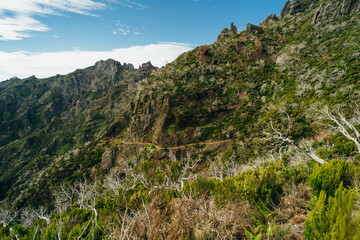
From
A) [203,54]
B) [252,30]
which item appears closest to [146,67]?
[203,54]

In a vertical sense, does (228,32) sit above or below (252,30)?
above

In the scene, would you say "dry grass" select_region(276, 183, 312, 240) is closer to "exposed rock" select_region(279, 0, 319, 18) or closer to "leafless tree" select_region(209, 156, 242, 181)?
"leafless tree" select_region(209, 156, 242, 181)

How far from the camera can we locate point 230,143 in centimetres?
3491

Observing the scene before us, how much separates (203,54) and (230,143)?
3742 centimetres

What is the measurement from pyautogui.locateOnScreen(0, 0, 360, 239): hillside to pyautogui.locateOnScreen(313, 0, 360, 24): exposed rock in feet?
0.82

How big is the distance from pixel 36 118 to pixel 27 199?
118704mm

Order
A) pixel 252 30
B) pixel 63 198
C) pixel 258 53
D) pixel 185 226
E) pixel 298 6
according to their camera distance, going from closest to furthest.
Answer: pixel 185 226 < pixel 63 198 < pixel 258 53 < pixel 252 30 < pixel 298 6

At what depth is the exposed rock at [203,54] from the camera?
5394 cm

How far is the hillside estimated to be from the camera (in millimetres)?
4578

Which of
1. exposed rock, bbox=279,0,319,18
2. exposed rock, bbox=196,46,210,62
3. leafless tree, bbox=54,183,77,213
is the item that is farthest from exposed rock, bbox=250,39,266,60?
leafless tree, bbox=54,183,77,213

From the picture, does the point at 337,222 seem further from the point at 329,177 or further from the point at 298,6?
the point at 298,6

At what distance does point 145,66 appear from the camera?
15088 centimetres

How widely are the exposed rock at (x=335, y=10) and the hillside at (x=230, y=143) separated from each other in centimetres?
25

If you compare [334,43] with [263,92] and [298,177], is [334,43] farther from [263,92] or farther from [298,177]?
[298,177]
